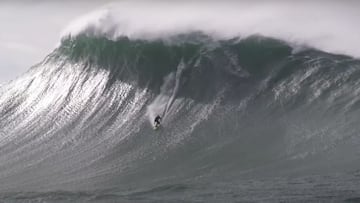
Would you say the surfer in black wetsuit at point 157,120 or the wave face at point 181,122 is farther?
the surfer in black wetsuit at point 157,120

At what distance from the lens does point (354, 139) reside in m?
16.8

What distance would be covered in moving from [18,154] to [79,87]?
18.5 ft

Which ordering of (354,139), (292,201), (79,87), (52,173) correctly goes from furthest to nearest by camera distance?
(79,87)
(52,173)
(354,139)
(292,201)

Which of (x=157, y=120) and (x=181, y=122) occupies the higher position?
(x=157, y=120)

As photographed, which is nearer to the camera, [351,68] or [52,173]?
[52,173]

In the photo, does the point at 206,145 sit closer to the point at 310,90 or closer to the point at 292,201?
the point at 310,90

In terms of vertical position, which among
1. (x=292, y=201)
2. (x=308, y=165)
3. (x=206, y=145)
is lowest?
(x=292, y=201)

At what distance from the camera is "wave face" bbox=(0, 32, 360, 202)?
600 inches

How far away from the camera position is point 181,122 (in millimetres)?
20516

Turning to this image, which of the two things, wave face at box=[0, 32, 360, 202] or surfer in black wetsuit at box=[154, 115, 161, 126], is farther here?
surfer in black wetsuit at box=[154, 115, 161, 126]

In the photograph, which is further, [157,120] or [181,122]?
[157,120]

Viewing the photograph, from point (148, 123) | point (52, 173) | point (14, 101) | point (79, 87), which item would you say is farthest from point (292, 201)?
point (14, 101)

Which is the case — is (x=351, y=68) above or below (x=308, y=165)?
above

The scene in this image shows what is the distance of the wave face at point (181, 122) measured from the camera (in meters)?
15.2
